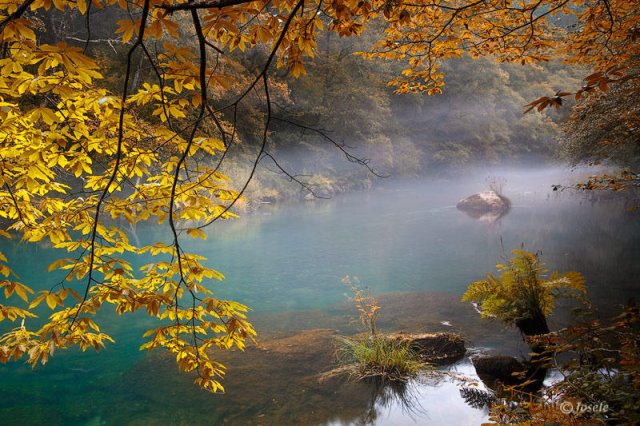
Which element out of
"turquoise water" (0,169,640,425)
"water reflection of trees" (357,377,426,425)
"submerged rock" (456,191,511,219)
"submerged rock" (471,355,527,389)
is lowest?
"water reflection of trees" (357,377,426,425)

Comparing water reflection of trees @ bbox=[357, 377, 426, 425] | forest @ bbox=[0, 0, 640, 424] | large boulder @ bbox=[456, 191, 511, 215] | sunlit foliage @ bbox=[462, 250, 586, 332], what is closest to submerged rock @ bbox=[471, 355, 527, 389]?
forest @ bbox=[0, 0, 640, 424]

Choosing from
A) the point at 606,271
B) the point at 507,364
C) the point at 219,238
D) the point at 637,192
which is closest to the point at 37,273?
the point at 219,238

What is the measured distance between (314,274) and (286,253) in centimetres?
242

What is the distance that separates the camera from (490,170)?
3325 centimetres

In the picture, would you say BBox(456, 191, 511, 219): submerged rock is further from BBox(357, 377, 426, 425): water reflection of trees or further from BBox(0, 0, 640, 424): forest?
BBox(357, 377, 426, 425): water reflection of trees

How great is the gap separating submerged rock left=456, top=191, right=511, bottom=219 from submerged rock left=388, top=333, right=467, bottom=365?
12646 mm

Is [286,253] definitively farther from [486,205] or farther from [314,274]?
[486,205]

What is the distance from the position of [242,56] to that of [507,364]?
18455 mm

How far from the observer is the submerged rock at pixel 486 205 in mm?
17219

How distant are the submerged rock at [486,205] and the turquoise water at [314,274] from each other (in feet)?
1.91

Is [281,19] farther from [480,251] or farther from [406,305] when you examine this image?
[480,251]

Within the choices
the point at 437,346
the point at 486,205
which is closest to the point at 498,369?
the point at 437,346

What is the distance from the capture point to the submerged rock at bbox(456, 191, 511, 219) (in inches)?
678

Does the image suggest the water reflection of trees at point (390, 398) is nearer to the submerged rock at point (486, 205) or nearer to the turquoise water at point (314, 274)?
the turquoise water at point (314, 274)
